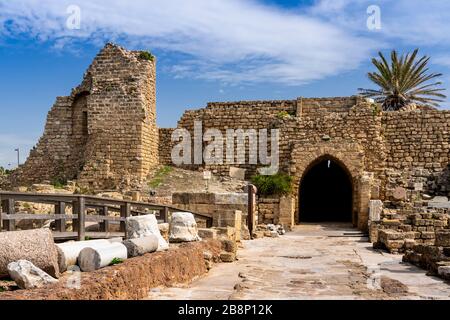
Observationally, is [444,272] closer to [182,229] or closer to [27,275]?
[182,229]

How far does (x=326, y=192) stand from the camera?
30.4 meters

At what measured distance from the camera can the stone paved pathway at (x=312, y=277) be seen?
7090 millimetres

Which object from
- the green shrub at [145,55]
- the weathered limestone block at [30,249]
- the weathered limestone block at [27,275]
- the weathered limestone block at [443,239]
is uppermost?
the green shrub at [145,55]

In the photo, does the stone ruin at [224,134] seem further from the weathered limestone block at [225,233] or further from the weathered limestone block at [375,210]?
the weathered limestone block at [225,233]

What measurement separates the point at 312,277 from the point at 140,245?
2966 millimetres

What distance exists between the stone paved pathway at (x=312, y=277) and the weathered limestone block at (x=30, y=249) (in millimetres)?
1677

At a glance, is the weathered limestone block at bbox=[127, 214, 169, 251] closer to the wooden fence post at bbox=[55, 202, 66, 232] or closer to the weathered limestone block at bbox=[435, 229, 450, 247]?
the wooden fence post at bbox=[55, 202, 66, 232]

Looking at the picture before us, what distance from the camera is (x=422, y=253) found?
10117mm

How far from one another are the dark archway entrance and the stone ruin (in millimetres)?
5009

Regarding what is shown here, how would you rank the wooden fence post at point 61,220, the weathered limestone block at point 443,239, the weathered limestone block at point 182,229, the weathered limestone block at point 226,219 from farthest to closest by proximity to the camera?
the weathered limestone block at point 226,219 < the weathered limestone block at point 182,229 < the weathered limestone block at point 443,239 < the wooden fence post at point 61,220

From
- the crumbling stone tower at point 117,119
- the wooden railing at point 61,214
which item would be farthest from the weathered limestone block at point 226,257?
the crumbling stone tower at point 117,119

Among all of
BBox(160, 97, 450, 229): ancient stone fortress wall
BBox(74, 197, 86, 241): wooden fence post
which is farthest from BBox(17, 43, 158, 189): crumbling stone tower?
BBox(74, 197, 86, 241): wooden fence post
